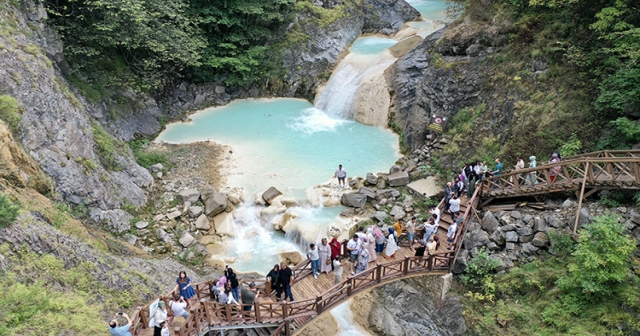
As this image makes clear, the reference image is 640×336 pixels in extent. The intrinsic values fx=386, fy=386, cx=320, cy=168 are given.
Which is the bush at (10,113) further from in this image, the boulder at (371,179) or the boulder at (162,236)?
the boulder at (371,179)

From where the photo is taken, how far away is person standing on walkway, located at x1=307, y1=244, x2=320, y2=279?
12.6 meters

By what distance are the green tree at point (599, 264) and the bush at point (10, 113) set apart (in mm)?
19207

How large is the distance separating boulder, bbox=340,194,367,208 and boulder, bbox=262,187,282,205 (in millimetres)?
3722

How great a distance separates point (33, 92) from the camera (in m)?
16.1

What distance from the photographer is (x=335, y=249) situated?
43.1 ft

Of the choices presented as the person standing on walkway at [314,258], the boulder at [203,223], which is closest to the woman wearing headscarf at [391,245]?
the person standing on walkway at [314,258]

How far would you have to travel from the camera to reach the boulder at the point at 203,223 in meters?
19.2

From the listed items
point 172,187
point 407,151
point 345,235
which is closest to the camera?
point 345,235

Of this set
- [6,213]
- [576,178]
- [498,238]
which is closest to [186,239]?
[6,213]

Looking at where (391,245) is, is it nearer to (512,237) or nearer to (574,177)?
(512,237)

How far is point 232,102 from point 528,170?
24.8 metres

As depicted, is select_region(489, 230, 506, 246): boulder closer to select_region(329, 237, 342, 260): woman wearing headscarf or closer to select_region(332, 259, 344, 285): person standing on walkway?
select_region(329, 237, 342, 260): woman wearing headscarf

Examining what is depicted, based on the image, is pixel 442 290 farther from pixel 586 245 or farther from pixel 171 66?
pixel 171 66

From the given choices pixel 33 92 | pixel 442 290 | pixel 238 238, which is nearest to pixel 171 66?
pixel 33 92
